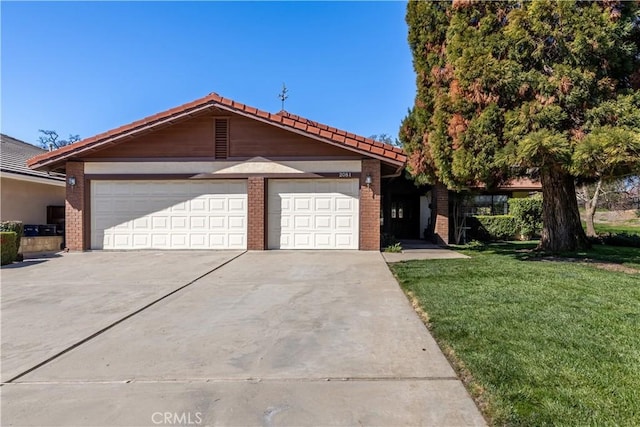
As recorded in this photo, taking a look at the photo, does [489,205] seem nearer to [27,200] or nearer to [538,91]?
[538,91]

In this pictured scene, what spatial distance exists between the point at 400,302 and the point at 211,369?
3.03 metres

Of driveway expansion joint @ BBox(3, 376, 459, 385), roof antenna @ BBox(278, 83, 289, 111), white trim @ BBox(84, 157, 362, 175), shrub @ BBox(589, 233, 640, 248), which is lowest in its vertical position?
driveway expansion joint @ BBox(3, 376, 459, 385)

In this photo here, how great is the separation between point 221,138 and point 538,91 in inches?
353

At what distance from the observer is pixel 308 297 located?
19.0 ft

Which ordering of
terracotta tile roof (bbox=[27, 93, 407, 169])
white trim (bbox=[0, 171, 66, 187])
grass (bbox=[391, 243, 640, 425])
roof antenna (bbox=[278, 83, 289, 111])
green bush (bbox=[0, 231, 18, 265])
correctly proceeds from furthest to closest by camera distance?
1. roof antenna (bbox=[278, 83, 289, 111])
2. white trim (bbox=[0, 171, 66, 187])
3. terracotta tile roof (bbox=[27, 93, 407, 169])
4. green bush (bbox=[0, 231, 18, 265])
5. grass (bbox=[391, 243, 640, 425])

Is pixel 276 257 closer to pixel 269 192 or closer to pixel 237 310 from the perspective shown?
pixel 269 192

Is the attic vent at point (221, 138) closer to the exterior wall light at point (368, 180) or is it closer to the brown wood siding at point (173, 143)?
the brown wood siding at point (173, 143)

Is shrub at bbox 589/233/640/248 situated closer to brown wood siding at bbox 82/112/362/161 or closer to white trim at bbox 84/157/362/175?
white trim at bbox 84/157/362/175

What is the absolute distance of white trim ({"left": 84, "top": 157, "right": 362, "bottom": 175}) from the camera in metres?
11.8

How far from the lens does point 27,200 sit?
13977mm

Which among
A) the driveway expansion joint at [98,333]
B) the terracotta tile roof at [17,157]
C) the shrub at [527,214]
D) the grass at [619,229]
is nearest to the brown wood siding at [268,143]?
the driveway expansion joint at [98,333]

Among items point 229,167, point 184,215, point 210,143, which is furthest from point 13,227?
point 229,167

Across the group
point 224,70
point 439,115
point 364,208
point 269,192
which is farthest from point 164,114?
point 439,115

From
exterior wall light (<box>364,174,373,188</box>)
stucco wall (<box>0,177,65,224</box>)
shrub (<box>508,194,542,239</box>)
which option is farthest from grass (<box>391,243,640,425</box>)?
stucco wall (<box>0,177,65,224</box>)
